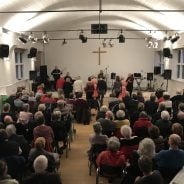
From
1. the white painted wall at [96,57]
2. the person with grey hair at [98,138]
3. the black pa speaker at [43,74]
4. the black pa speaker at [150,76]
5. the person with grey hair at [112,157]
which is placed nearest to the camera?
the person with grey hair at [112,157]

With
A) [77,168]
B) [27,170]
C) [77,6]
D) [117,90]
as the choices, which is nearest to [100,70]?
[117,90]

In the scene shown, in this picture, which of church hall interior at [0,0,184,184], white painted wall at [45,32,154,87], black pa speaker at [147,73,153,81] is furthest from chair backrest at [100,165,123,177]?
white painted wall at [45,32,154,87]

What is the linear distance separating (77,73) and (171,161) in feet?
58.0

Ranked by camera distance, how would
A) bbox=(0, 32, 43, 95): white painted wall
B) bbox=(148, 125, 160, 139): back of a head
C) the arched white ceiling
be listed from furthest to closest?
1. bbox=(0, 32, 43, 95): white painted wall
2. the arched white ceiling
3. bbox=(148, 125, 160, 139): back of a head

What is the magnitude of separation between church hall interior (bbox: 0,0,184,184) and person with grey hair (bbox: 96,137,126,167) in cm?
9

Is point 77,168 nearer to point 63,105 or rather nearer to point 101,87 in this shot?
point 63,105

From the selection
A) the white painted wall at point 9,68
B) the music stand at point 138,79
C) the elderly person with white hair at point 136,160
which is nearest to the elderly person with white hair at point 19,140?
the elderly person with white hair at point 136,160

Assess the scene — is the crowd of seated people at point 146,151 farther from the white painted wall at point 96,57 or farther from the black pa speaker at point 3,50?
the white painted wall at point 96,57

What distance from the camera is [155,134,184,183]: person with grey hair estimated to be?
4898 millimetres

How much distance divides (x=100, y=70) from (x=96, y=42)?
188 cm

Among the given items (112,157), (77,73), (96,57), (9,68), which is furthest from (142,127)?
(77,73)

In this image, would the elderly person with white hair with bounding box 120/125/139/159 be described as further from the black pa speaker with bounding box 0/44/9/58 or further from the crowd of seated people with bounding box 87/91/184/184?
the black pa speaker with bounding box 0/44/9/58

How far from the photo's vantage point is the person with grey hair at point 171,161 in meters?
4.90

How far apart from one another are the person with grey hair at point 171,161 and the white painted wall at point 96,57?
56.8 ft
